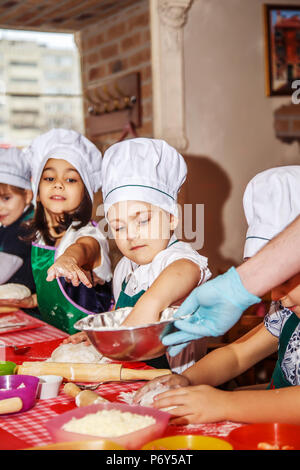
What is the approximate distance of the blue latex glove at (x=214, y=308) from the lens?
972mm

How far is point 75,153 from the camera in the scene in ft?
7.20

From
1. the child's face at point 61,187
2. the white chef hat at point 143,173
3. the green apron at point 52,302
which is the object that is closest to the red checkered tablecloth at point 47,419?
the white chef hat at point 143,173

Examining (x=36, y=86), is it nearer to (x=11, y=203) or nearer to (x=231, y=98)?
(x=231, y=98)

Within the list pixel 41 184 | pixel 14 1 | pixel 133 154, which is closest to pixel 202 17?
pixel 14 1

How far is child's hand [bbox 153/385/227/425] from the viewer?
3.42 feet

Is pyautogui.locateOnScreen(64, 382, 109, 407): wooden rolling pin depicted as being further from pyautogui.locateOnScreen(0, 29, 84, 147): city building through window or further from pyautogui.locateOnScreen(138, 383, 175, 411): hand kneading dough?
pyautogui.locateOnScreen(0, 29, 84, 147): city building through window

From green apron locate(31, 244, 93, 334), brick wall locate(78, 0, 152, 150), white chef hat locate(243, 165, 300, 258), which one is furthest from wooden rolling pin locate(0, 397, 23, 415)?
brick wall locate(78, 0, 152, 150)

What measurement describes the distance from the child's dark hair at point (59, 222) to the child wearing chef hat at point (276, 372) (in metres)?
0.94

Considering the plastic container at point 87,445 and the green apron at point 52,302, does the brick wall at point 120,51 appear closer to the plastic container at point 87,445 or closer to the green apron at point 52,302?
the green apron at point 52,302

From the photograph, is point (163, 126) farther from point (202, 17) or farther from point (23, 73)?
point (23, 73)

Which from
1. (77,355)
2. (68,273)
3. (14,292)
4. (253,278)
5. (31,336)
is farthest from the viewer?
(14,292)

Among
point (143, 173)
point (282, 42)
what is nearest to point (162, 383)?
point (143, 173)

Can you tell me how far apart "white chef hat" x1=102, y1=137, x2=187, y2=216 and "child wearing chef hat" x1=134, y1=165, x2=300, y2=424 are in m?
0.37

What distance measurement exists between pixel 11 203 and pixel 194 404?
70.6 inches
